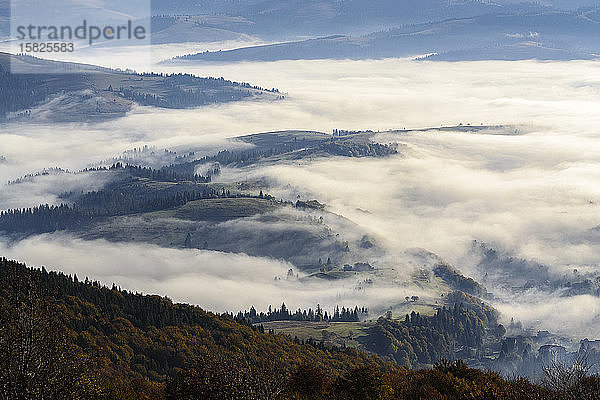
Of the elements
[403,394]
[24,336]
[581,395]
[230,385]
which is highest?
[24,336]

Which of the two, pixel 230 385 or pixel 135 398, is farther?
pixel 135 398

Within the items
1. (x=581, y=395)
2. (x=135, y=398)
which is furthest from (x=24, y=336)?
(x=581, y=395)

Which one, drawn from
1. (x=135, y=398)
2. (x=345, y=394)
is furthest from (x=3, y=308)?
(x=345, y=394)

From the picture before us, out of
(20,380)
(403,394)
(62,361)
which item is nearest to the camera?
(20,380)

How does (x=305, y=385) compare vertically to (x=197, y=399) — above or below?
below

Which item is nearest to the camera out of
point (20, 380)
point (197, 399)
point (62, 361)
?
point (20, 380)

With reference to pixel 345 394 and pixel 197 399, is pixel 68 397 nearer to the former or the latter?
pixel 197 399

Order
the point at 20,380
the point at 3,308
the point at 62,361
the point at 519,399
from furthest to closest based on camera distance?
1. the point at 519,399
2. the point at 3,308
3. the point at 62,361
4. the point at 20,380

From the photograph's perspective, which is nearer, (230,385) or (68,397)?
(68,397)

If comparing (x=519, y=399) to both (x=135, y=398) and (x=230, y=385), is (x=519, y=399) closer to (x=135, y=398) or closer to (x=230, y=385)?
(x=230, y=385)
